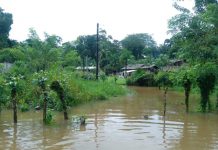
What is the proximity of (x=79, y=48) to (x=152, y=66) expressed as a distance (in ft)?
78.0

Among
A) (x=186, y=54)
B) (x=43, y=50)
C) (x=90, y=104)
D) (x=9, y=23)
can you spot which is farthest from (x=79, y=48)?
(x=186, y=54)

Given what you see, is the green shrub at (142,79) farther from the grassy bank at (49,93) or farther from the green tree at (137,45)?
the green tree at (137,45)

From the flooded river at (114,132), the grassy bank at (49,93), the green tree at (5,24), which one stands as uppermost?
the green tree at (5,24)

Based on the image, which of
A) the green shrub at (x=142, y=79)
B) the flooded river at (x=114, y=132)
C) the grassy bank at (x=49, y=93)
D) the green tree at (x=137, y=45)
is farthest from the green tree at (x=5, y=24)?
the green tree at (x=137, y=45)

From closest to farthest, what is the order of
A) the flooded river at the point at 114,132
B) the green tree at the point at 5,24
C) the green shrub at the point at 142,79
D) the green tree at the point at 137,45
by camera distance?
the flooded river at the point at 114,132
the green shrub at the point at 142,79
the green tree at the point at 5,24
the green tree at the point at 137,45

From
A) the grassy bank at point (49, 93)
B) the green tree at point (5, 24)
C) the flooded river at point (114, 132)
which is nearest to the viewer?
the flooded river at point (114, 132)

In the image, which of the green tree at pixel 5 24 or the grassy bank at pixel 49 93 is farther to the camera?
the green tree at pixel 5 24

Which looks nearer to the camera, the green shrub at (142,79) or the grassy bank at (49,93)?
the grassy bank at (49,93)

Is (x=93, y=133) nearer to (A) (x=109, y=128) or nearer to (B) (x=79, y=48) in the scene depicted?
(A) (x=109, y=128)

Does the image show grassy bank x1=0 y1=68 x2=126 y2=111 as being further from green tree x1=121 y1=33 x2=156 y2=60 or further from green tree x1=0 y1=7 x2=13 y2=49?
green tree x1=121 y1=33 x2=156 y2=60

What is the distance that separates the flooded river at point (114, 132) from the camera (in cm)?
1062

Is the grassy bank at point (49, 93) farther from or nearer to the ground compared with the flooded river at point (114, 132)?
farther from the ground

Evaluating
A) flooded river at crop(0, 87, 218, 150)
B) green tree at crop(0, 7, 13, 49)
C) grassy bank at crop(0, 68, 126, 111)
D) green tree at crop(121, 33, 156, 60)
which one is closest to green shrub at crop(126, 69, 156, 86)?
green tree at crop(0, 7, 13, 49)

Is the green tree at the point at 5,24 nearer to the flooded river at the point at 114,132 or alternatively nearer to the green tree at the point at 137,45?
the flooded river at the point at 114,132
